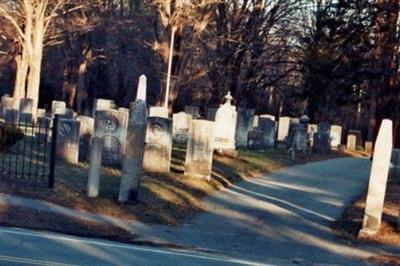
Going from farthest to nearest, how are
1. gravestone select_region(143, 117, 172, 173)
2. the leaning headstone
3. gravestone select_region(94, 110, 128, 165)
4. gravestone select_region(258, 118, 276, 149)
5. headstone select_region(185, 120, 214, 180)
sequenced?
1. gravestone select_region(258, 118, 276, 149)
2. gravestone select_region(94, 110, 128, 165)
3. gravestone select_region(143, 117, 172, 173)
4. headstone select_region(185, 120, 214, 180)
5. the leaning headstone

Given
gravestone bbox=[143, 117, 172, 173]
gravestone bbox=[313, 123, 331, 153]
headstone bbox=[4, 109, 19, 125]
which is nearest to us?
gravestone bbox=[143, 117, 172, 173]

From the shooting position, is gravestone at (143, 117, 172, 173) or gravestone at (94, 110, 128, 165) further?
gravestone at (94, 110, 128, 165)

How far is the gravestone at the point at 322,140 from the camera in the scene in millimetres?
38688

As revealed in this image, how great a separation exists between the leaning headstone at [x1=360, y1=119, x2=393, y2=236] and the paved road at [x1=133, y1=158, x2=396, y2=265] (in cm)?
71

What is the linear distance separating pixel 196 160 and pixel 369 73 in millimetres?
17149

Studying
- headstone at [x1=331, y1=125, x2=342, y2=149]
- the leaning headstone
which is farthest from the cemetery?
headstone at [x1=331, y1=125, x2=342, y2=149]

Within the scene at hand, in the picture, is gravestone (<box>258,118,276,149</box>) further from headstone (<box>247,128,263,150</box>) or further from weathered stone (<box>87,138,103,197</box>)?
weathered stone (<box>87,138,103,197</box>)

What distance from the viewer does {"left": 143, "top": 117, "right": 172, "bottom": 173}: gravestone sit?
2002 cm

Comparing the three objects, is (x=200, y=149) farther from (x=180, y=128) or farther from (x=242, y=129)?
(x=242, y=129)


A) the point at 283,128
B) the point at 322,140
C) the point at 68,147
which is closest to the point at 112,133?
the point at 68,147

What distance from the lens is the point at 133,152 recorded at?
48.5 ft

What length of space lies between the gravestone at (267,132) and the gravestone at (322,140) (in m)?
3.06

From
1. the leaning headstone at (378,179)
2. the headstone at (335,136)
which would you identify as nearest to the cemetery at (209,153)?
the leaning headstone at (378,179)

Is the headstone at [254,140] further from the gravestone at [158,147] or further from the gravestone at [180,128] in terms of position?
the gravestone at [158,147]
